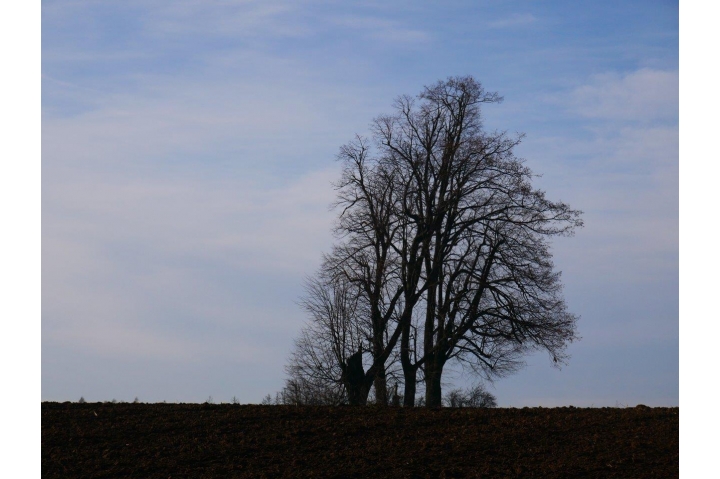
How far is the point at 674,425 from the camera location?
13.1 m

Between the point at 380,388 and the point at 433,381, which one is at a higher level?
the point at 433,381

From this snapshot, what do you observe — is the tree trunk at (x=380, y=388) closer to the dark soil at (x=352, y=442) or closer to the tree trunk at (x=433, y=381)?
the tree trunk at (x=433, y=381)

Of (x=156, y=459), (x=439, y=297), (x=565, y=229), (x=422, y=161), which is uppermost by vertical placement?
(x=422, y=161)

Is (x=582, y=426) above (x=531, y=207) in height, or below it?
below

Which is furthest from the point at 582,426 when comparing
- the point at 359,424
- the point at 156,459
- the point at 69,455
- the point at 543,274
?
the point at 543,274

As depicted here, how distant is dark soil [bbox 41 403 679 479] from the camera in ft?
36.7

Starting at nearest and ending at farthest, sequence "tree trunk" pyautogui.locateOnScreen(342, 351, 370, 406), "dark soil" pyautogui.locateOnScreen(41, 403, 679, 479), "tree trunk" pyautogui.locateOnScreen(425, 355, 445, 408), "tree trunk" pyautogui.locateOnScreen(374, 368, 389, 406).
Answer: "dark soil" pyautogui.locateOnScreen(41, 403, 679, 479) → "tree trunk" pyautogui.locateOnScreen(425, 355, 445, 408) → "tree trunk" pyautogui.locateOnScreen(342, 351, 370, 406) → "tree trunk" pyautogui.locateOnScreen(374, 368, 389, 406)

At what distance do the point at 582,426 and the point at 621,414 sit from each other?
123cm

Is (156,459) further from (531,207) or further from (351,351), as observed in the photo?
(531,207)

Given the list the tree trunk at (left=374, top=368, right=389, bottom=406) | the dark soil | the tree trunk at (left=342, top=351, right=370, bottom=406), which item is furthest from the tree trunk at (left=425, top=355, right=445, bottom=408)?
the dark soil

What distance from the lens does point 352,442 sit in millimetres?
12398

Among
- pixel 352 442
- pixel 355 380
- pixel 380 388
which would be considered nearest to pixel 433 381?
pixel 380 388

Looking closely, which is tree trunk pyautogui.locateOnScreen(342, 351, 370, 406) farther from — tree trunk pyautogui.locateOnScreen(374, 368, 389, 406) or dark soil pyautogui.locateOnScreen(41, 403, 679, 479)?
dark soil pyautogui.locateOnScreen(41, 403, 679, 479)

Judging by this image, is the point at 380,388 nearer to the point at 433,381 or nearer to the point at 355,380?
the point at 355,380
